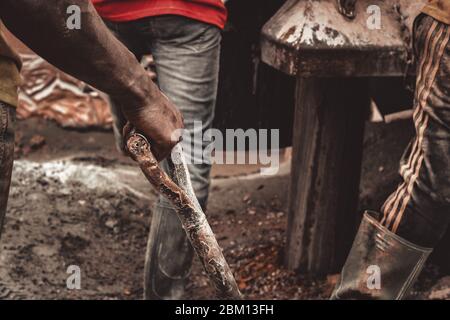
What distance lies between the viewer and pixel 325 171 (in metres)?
3.59

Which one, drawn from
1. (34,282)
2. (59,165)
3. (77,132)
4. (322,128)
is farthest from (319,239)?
(77,132)

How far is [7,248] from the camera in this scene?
12.5 feet

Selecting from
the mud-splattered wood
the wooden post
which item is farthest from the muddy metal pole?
the wooden post

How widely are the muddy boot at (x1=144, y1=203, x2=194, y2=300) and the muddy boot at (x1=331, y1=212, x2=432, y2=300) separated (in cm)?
58

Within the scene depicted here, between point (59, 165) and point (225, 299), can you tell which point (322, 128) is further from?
point (59, 165)

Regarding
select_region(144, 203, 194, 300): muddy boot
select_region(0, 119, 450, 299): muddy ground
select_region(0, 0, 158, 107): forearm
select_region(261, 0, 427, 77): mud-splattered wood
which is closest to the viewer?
select_region(0, 0, 158, 107): forearm

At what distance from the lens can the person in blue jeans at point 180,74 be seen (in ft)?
9.93

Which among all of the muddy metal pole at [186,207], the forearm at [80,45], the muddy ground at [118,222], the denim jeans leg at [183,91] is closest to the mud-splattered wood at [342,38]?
the denim jeans leg at [183,91]

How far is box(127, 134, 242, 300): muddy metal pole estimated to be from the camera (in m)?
2.21

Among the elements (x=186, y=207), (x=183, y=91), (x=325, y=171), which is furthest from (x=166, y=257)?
(x=186, y=207)

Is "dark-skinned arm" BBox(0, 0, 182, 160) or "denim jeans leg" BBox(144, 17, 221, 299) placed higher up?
"dark-skinned arm" BBox(0, 0, 182, 160)

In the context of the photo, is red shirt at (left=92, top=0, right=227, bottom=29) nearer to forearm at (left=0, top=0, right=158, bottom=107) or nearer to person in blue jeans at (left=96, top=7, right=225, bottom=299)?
person in blue jeans at (left=96, top=7, right=225, bottom=299)

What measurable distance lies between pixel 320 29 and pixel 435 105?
529mm

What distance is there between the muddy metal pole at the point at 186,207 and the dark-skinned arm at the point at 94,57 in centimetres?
5
